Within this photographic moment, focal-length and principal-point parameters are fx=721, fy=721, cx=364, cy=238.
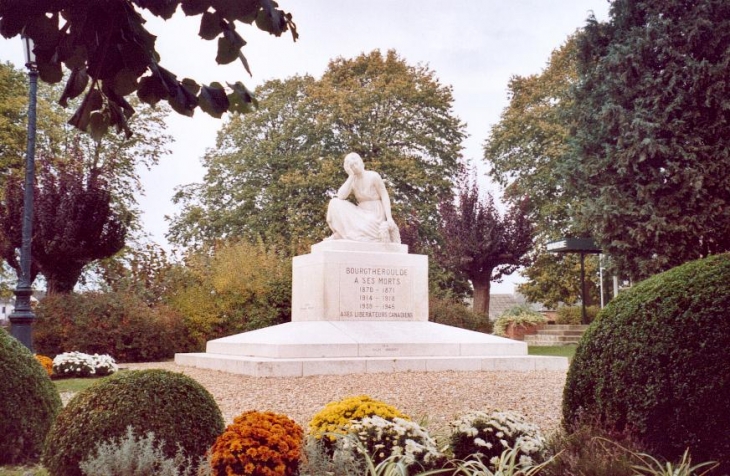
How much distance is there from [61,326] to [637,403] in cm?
1552

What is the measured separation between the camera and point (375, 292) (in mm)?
14305

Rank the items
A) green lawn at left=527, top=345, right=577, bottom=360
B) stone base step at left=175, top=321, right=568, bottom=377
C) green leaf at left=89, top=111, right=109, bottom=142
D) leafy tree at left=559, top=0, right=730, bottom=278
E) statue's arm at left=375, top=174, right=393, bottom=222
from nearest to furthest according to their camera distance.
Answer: green leaf at left=89, top=111, right=109, bottom=142
stone base step at left=175, top=321, right=568, bottom=377
statue's arm at left=375, top=174, right=393, bottom=222
green lawn at left=527, top=345, right=577, bottom=360
leafy tree at left=559, top=0, right=730, bottom=278

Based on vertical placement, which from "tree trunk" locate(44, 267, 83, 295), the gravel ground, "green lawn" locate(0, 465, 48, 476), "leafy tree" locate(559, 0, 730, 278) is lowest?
"green lawn" locate(0, 465, 48, 476)

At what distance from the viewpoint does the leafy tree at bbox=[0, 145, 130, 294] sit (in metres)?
20.1

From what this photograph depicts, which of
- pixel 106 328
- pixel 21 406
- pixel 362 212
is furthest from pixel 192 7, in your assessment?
pixel 106 328

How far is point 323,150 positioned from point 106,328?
588 inches

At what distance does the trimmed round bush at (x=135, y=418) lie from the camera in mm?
4340

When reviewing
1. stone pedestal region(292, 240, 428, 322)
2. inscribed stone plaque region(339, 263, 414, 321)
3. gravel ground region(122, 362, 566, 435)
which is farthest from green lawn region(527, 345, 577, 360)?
gravel ground region(122, 362, 566, 435)

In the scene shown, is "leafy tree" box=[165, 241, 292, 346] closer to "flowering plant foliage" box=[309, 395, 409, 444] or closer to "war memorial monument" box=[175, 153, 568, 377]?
"war memorial monument" box=[175, 153, 568, 377]

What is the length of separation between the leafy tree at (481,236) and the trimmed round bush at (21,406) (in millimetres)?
21069

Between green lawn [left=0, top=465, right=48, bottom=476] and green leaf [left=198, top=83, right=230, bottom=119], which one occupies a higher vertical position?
green leaf [left=198, top=83, right=230, bottom=119]

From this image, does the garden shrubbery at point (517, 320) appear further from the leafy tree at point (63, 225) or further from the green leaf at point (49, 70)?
the green leaf at point (49, 70)

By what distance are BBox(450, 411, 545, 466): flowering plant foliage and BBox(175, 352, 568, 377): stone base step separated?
662 centimetres

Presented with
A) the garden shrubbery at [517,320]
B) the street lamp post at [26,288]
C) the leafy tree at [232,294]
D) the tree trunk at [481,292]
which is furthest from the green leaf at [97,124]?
the tree trunk at [481,292]
